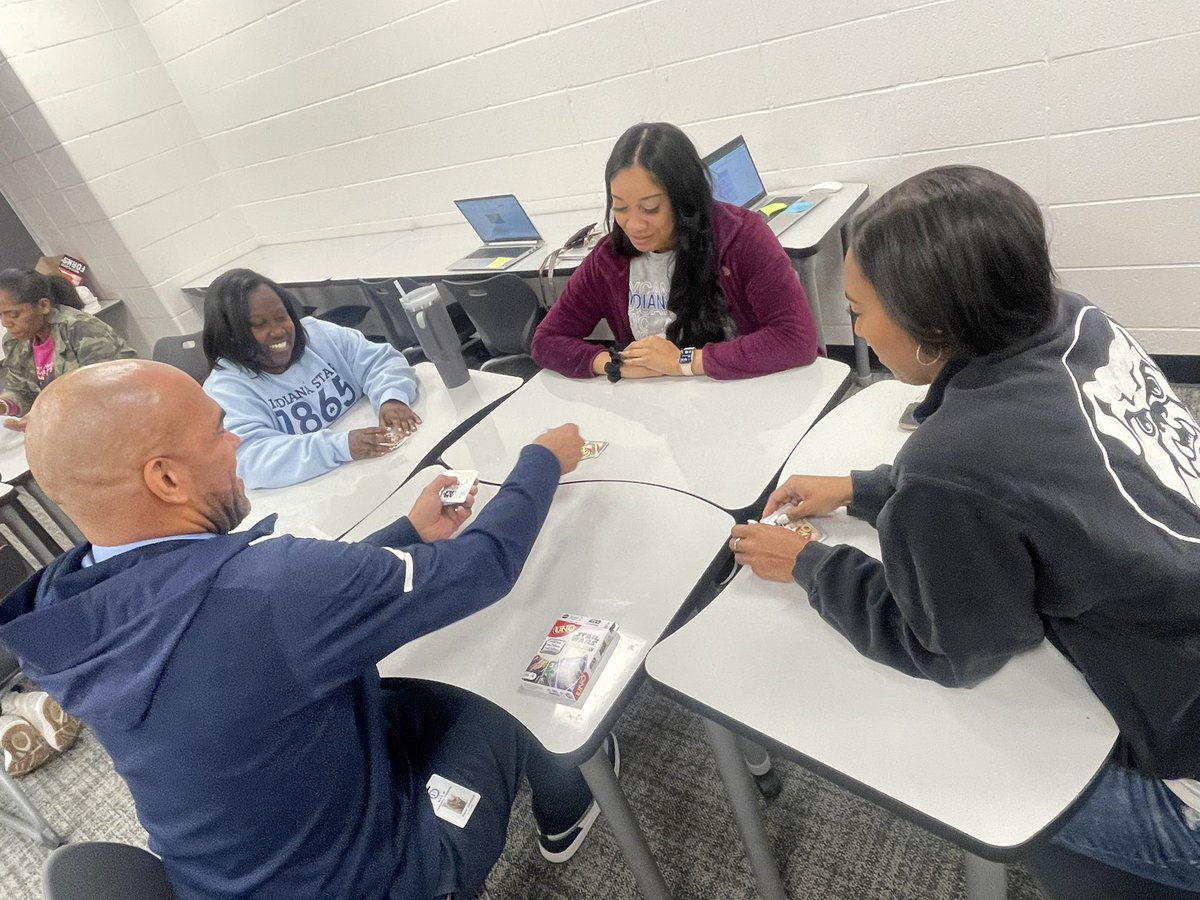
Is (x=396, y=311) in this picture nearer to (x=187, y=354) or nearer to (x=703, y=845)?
(x=187, y=354)

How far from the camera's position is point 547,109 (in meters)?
3.20

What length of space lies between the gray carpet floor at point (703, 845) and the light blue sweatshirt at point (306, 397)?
104cm

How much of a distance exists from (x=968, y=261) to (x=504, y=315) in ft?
6.57

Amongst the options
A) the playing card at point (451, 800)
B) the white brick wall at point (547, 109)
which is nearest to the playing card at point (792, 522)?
the playing card at point (451, 800)

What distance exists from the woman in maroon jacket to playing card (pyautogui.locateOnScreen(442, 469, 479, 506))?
506 millimetres

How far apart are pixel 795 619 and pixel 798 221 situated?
1829 mm

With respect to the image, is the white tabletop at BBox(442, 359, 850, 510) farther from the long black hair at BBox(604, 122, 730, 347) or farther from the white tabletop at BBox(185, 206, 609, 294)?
the white tabletop at BBox(185, 206, 609, 294)

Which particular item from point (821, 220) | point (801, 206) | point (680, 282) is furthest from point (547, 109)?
point (680, 282)

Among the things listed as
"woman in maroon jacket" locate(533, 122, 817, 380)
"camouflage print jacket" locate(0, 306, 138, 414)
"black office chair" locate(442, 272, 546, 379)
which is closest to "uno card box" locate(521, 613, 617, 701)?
"woman in maroon jacket" locate(533, 122, 817, 380)

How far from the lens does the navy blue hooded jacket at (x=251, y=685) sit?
0.90 metres

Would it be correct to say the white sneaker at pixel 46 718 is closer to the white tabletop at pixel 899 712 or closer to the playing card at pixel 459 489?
the playing card at pixel 459 489

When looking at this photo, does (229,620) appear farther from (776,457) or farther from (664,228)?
(664,228)

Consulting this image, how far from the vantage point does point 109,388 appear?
0.97 meters

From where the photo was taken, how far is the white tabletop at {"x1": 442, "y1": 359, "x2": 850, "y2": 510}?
141 cm
